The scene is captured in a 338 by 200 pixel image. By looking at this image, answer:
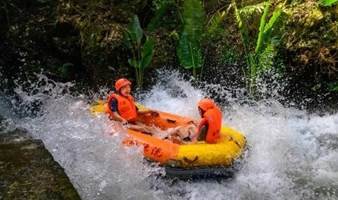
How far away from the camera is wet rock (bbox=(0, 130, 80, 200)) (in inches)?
205

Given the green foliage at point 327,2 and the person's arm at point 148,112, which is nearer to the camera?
the person's arm at point 148,112

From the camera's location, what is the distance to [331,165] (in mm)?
7254

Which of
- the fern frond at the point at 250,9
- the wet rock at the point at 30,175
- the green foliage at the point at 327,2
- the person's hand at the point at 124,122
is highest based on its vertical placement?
the green foliage at the point at 327,2

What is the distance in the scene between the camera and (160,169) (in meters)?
6.80

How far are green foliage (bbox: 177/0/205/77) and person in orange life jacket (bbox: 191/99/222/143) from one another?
2.13 meters

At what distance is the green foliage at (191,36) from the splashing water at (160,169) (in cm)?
57

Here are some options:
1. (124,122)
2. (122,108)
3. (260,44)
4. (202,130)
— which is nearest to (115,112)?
(122,108)

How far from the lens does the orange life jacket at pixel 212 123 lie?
6.93 metres

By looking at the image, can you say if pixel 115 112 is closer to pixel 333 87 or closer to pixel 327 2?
pixel 333 87

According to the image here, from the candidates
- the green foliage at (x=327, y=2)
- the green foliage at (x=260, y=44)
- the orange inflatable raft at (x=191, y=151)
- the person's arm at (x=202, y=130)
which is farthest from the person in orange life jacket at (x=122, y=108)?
the green foliage at (x=327, y=2)

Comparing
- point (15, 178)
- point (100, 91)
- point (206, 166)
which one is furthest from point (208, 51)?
point (15, 178)

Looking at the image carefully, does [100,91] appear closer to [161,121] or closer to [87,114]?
[87,114]

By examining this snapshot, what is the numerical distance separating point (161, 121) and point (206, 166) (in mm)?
1323

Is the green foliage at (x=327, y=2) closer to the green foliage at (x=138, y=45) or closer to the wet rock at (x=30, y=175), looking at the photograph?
the green foliage at (x=138, y=45)
